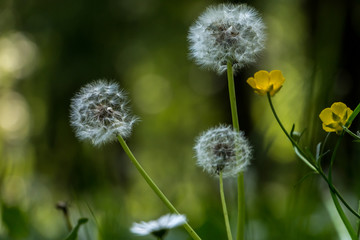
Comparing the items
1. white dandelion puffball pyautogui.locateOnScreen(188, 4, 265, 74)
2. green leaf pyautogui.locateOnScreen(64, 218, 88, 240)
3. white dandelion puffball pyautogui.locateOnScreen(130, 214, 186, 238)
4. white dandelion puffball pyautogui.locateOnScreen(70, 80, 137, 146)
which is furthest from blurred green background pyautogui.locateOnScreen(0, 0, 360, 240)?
white dandelion puffball pyautogui.locateOnScreen(130, 214, 186, 238)

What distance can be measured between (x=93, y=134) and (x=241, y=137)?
430 millimetres

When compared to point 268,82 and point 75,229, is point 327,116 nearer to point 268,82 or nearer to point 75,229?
point 268,82

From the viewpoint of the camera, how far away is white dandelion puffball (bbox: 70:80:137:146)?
135cm

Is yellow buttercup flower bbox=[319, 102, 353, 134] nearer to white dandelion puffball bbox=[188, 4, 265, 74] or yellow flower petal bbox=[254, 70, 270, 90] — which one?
yellow flower petal bbox=[254, 70, 270, 90]

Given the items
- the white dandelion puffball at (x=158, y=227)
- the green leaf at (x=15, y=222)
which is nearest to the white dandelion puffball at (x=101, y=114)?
the white dandelion puffball at (x=158, y=227)

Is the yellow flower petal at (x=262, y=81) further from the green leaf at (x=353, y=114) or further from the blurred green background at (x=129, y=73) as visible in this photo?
the blurred green background at (x=129, y=73)

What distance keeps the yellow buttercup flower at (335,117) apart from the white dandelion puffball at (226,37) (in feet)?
0.96

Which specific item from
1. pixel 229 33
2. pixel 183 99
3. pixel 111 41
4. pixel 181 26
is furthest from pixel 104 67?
pixel 229 33

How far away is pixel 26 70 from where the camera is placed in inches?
443

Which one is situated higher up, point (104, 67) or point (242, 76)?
point (104, 67)

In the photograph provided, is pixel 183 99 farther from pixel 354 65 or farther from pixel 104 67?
pixel 354 65

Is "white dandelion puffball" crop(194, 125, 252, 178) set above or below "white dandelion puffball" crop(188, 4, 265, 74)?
below

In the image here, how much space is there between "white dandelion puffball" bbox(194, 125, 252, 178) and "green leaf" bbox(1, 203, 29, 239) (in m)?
1.10

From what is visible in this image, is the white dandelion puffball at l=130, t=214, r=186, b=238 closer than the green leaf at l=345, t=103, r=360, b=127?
Yes
